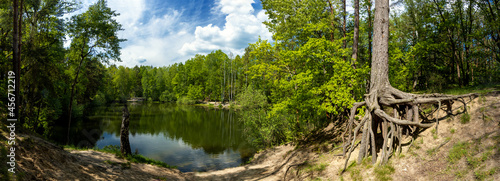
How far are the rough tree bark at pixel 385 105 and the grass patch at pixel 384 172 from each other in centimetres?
20

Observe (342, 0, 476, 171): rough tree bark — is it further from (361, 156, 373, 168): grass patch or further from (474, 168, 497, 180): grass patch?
(474, 168, 497, 180): grass patch

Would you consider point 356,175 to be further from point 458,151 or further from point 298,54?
point 298,54

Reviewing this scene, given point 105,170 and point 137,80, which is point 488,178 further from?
point 137,80

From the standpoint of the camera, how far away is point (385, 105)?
285 inches

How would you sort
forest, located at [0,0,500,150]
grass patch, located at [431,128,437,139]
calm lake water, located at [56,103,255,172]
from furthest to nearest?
calm lake water, located at [56,103,255,172] < forest, located at [0,0,500,150] < grass patch, located at [431,128,437,139]

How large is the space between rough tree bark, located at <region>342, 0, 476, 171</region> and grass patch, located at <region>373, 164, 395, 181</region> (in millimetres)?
202

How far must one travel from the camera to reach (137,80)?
305 feet

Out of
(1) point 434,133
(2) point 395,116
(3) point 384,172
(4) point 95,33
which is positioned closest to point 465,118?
(1) point 434,133

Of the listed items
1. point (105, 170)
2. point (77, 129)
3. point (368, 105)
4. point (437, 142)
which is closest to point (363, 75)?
point (368, 105)

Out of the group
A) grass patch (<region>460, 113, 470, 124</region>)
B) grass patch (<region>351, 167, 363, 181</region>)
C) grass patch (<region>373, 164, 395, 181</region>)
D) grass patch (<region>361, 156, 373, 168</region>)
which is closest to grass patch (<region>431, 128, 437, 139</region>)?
grass patch (<region>460, 113, 470, 124</region>)

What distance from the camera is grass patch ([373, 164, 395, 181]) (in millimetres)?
5961

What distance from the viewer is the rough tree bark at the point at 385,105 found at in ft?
21.2

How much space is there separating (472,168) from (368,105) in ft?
9.55

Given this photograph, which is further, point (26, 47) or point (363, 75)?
point (26, 47)
